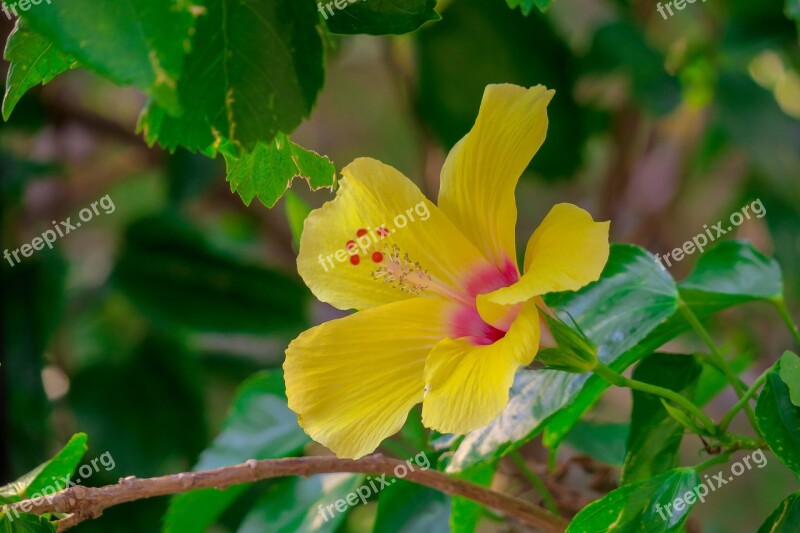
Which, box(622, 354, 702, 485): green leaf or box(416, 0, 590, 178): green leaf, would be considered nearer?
box(622, 354, 702, 485): green leaf

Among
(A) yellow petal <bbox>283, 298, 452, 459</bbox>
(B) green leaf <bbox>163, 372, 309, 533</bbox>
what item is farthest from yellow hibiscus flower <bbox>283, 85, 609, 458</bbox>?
(B) green leaf <bbox>163, 372, 309, 533</bbox>

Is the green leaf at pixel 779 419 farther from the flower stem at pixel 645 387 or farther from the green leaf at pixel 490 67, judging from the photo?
the green leaf at pixel 490 67

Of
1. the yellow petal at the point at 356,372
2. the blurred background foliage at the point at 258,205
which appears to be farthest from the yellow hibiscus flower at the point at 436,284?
the blurred background foliage at the point at 258,205

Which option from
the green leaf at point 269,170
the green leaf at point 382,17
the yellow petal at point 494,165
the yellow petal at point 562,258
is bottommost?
the yellow petal at point 562,258

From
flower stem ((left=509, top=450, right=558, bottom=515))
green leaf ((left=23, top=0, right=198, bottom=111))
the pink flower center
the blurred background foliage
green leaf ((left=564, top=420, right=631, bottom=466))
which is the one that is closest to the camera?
green leaf ((left=23, top=0, right=198, bottom=111))

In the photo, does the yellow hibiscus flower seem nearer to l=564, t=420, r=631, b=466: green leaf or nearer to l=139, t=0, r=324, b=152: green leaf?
l=139, t=0, r=324, b=152: green leaf
